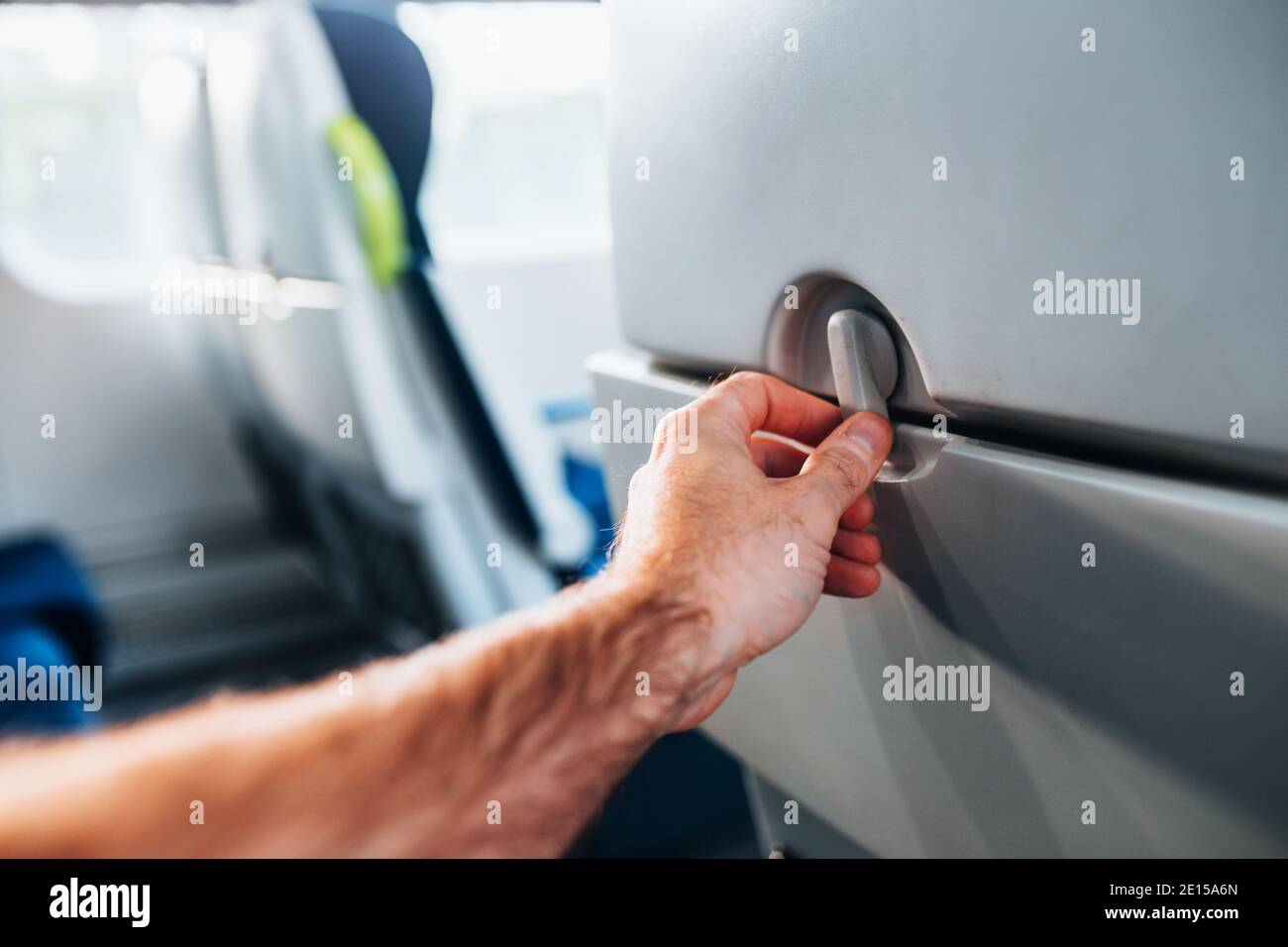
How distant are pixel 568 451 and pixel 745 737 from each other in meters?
1.74

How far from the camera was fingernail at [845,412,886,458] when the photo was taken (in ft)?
1.80

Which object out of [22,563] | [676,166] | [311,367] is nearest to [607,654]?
[676,166]

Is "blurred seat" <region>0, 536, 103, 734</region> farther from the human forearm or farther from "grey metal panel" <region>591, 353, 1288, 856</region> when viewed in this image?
"grey metal panel" <region>591, 353, 1288, 856</region>

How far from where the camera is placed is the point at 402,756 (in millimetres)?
481

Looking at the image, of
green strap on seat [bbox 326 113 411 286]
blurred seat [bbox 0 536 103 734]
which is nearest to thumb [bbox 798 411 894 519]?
blurred seat [bbox 0 536 103 734]

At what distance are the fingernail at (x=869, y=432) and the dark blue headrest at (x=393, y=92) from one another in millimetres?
1519

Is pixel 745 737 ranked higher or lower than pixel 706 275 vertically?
lower

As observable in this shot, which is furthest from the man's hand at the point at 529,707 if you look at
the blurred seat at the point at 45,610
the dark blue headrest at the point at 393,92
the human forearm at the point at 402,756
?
the dark blue headrest at the point at 393,92

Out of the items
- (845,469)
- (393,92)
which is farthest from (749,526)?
(393,92)

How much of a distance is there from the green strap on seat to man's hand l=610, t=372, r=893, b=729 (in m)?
1.30

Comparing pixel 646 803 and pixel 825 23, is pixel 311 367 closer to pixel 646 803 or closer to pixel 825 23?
pixel 646 803

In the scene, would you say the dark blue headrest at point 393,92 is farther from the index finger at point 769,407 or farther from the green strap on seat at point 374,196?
the index finger at point 769,407

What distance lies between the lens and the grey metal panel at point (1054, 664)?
0.41 meters

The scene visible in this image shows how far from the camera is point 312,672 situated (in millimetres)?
2660
